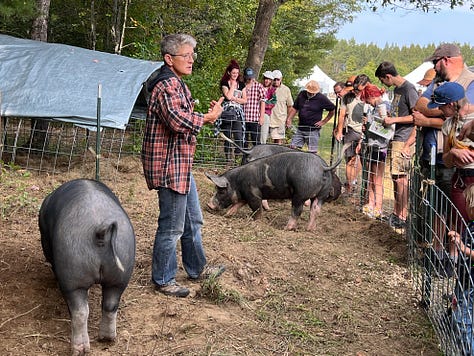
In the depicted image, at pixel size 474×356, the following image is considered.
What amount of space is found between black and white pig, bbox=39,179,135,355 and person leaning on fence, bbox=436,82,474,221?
2.36 meters

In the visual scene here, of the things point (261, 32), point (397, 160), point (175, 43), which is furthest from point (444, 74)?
point (261, 32)

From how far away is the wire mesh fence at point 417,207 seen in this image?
150 inches

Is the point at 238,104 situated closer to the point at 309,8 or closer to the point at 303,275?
the point at 303,275

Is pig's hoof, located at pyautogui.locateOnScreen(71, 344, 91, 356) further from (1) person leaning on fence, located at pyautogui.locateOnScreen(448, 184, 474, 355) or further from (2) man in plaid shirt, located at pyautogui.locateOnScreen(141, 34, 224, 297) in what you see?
(1) person leaning on fence, located at pyautogui.locateOnScreen(448, 184, 474, 355)

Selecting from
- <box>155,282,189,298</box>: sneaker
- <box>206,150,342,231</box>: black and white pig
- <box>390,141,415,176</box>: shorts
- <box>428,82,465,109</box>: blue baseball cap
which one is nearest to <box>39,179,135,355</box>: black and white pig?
<box>155,282,189,298</box>: sneaker

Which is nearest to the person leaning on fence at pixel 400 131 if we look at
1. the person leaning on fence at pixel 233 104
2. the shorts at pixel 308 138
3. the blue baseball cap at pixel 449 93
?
the blue baseball cap at pixel 449 93

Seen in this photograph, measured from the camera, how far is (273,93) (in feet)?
33.9

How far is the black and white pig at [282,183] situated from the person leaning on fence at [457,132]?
2387 mm

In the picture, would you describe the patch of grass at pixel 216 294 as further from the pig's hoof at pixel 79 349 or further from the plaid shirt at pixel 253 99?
the plaid shirt at pixel 253 99

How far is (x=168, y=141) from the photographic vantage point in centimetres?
442

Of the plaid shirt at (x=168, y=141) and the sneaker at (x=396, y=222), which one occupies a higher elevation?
the plaid shirt at (x=168, y=141)

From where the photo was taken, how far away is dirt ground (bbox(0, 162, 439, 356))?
3975 millimetres

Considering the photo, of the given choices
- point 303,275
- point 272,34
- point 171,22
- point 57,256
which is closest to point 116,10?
point 171,22

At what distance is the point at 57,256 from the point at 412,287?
10.6ft
